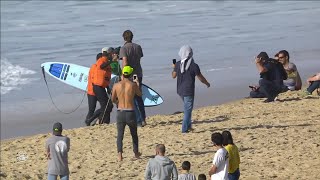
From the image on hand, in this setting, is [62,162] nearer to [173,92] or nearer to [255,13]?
[173,92]

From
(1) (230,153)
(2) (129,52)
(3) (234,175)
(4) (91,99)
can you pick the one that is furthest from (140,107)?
(1) (230,153)

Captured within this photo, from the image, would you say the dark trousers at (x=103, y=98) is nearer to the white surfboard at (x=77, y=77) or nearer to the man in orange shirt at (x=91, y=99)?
the man in orange shirt at (x=91, y=99)

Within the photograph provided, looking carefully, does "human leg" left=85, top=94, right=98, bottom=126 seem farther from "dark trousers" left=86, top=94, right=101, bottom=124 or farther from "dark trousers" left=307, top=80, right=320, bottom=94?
"dark trousers" left=307, top=80, right=320, bottom=94

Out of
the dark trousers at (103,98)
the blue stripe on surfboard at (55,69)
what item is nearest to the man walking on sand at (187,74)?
the dark trousers at (103,98)

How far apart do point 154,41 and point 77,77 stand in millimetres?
9945

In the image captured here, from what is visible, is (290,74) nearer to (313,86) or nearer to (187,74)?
(313,86)

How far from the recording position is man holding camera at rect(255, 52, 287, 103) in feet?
52.1

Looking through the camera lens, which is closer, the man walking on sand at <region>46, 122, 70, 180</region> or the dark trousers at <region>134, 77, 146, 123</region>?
the man walking on sand at <region>46, 122, 70, 180</region>

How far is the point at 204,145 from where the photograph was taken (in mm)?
13055

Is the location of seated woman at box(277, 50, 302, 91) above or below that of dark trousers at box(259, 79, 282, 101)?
above

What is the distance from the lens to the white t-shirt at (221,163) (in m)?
9.45

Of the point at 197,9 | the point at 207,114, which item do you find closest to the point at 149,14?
the point at 197,9

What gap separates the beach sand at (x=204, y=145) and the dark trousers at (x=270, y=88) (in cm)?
18

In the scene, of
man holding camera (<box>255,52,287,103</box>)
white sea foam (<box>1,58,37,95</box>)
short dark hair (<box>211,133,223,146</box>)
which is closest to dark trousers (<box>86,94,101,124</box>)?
man holding camera (<box>255,52,287,103</box>)
